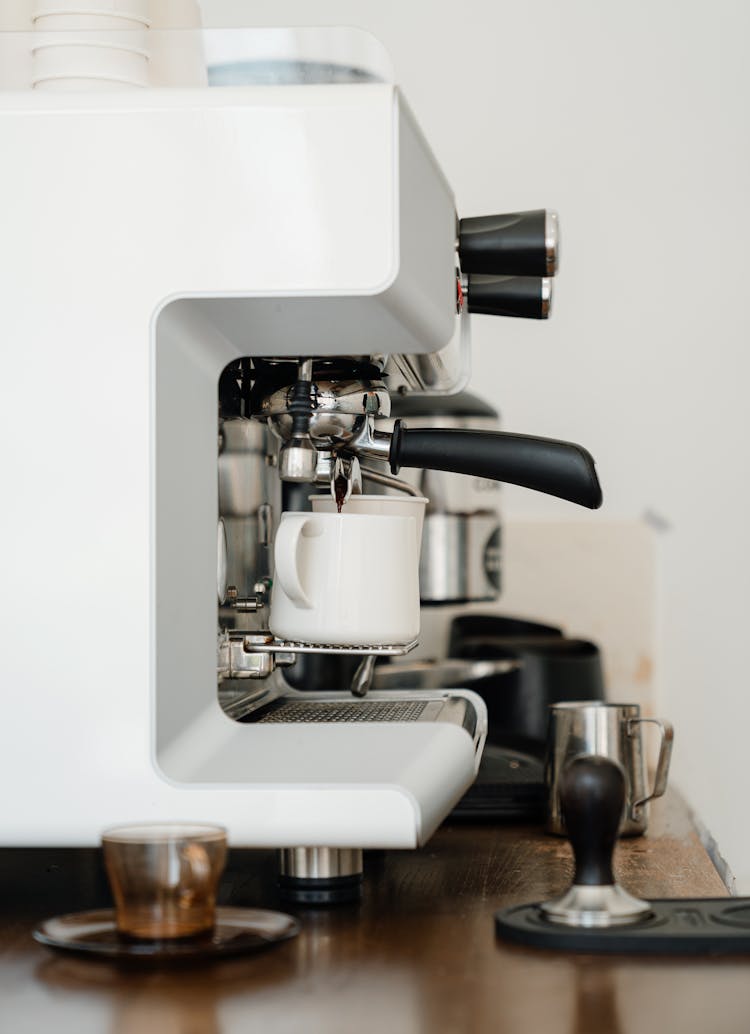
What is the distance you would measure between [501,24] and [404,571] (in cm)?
135

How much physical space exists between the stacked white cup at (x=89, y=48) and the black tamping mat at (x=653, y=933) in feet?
1.36

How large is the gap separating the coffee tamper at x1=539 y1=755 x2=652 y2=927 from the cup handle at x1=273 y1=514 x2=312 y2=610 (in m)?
0.19

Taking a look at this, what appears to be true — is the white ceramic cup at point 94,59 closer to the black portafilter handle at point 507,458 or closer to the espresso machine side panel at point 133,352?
the espresso machine side panel at point 133,352

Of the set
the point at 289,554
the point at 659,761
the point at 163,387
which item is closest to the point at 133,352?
the point at 163,387

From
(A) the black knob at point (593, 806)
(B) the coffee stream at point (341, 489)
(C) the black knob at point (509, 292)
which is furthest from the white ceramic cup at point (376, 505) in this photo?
(A) the black knob at point (593, 806)

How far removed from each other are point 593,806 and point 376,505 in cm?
27

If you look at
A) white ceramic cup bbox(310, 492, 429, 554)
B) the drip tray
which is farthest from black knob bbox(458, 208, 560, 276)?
the drip tray

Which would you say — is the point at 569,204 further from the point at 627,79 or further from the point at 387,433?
the point at 387,433

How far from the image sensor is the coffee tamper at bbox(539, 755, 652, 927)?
52 cm

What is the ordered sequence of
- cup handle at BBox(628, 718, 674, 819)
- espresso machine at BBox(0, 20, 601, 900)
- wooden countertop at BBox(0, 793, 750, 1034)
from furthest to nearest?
1. cup handle at BBox(628, 718, 674, 819)
2. espresso machine at BBox(0, 20, 601, 900)
3. wooden countertop at BBox(0, 793, 750, 1034)

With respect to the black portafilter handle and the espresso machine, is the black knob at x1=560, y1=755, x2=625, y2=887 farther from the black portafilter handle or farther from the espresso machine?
the black portafilter handle

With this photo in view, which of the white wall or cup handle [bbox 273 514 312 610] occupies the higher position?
the white wall

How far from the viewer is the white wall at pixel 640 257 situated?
71.1 inches

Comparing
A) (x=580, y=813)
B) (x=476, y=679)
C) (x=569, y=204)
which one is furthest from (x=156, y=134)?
(x=569, y=204)
